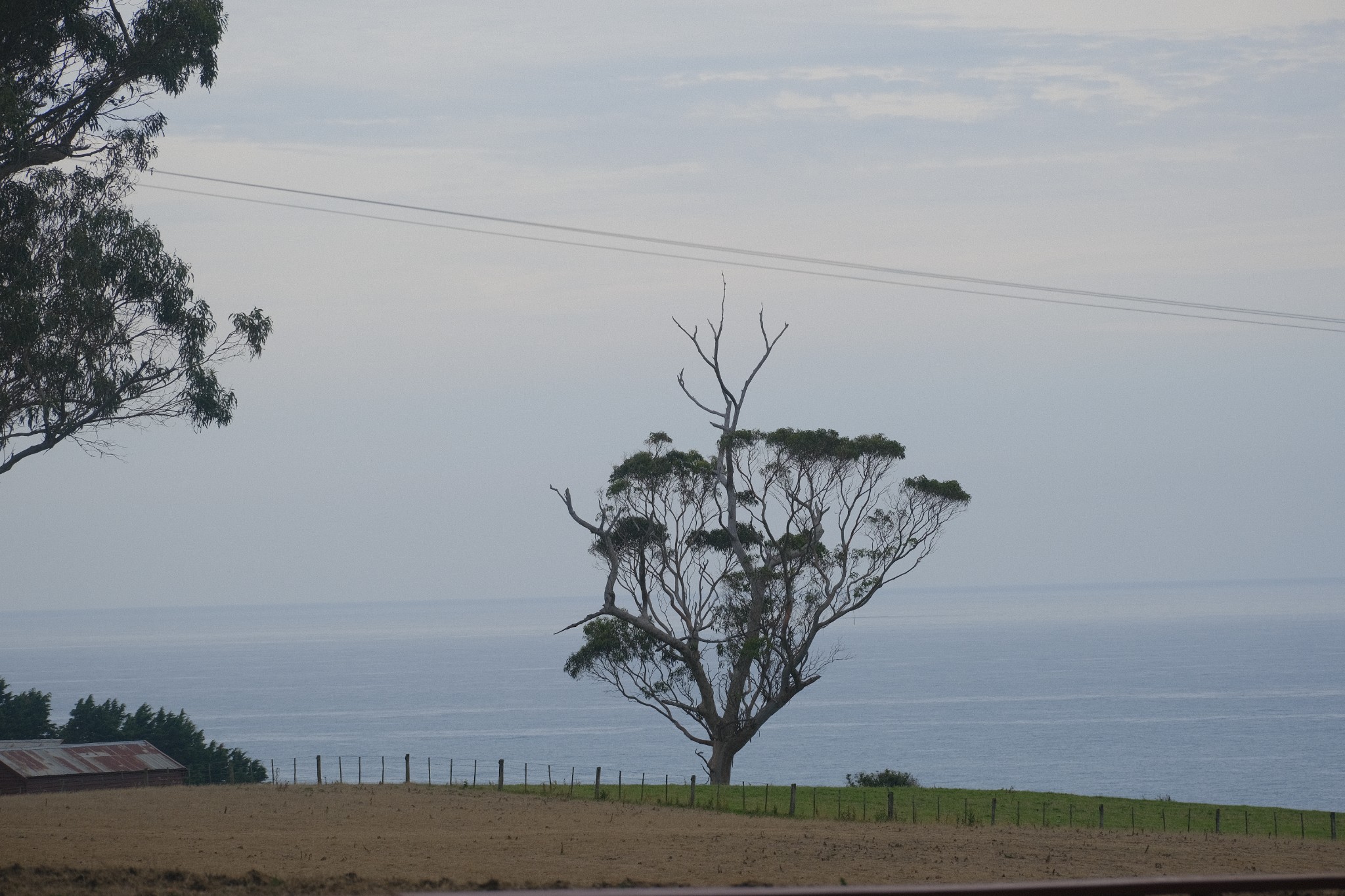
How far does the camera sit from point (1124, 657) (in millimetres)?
Result: 176000

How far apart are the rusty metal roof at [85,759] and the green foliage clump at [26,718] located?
16944 millimetres

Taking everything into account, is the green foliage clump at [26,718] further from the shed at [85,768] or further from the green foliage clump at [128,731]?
the shed at [85,768]

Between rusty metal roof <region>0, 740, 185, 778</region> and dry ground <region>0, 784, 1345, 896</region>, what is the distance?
14.2m

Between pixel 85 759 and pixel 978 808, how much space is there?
2968 cm

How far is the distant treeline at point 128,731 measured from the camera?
5684cm

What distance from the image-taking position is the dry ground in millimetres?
15742

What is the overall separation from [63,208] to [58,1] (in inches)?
137

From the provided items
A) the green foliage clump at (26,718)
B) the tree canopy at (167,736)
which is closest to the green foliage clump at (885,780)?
the tree canopy at (167,736)

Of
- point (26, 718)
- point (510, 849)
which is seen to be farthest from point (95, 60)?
point (26, 718)

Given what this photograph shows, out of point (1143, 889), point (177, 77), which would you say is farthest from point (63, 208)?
point (1143, 889)

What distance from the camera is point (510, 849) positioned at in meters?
19.7

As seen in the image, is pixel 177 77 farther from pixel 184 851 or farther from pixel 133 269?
pixel 184 851

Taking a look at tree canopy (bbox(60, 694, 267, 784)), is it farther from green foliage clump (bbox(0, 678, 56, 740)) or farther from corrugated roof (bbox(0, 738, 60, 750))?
corrugated roof (bbox(0, 738, 60, 750))

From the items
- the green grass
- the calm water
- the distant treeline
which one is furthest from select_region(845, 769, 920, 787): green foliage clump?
the calm water
